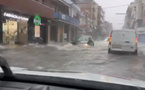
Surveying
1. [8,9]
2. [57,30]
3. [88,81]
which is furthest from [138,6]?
[88,81]

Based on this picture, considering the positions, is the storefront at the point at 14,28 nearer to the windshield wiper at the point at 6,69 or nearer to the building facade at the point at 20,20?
the building facade at the point at 20,20

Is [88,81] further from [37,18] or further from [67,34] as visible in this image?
[67,34]

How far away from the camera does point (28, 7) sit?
24812 millimetres

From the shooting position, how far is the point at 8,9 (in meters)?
22.1

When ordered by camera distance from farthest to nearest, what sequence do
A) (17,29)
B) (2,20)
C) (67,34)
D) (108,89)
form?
(67,34) → (17,29) → (2,20) → (108,89)

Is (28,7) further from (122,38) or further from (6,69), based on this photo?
(6,69)

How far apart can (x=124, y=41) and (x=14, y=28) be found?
12.9 meters

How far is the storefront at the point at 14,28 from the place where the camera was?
75.1ft

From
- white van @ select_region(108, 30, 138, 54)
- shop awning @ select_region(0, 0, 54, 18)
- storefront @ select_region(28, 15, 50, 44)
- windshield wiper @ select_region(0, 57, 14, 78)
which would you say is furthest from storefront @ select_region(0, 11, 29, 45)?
windshield wiper @ select_region(0, 57, 14, 78)

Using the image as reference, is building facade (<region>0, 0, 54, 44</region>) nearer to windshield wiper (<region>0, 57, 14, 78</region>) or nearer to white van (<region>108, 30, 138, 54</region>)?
white van (<region>108, 30, 138, 54</region>)

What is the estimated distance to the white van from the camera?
1666 cm

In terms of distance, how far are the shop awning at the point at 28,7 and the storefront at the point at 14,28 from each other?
0.76 meters

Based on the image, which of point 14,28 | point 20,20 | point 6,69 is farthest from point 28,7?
point 6,69

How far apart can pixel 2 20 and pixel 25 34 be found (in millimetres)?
5350
